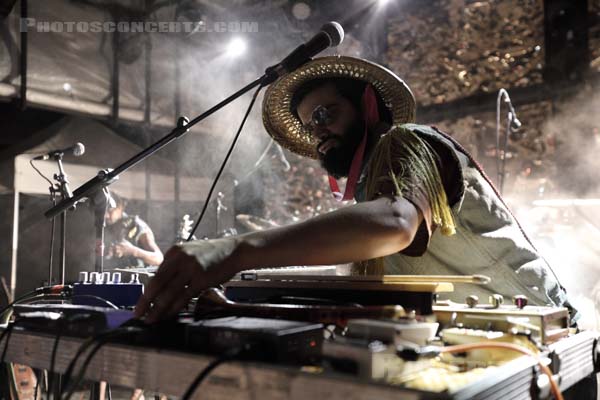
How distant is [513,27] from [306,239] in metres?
6.28

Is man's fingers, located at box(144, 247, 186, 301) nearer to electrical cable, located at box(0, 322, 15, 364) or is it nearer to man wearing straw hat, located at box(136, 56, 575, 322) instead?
man wearing straw hat, located at box(136, 56, 575, 322)

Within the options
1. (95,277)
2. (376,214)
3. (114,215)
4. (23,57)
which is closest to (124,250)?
(114,215)

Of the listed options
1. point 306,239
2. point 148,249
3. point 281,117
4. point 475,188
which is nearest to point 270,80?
point 475,188

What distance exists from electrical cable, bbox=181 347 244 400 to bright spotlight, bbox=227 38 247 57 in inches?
281

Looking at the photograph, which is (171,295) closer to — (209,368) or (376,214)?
(209,368)

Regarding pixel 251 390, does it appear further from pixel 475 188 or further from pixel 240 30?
pixel 240 30

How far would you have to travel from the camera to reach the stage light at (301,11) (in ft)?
24.7

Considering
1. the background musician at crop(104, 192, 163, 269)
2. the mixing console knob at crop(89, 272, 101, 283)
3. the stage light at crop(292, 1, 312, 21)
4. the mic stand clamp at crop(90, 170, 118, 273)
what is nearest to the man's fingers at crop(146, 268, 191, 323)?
the mixing console knob at crop(89, 272, 101, 283)

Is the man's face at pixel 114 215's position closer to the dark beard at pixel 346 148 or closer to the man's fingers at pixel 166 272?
the dark beard at pixel 346 148

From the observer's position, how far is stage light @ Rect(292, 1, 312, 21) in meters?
7.52

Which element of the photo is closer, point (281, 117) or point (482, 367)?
point (482, 367)

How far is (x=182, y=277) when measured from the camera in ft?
2.60

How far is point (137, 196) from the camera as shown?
7.00m

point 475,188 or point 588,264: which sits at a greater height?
point 475,188
